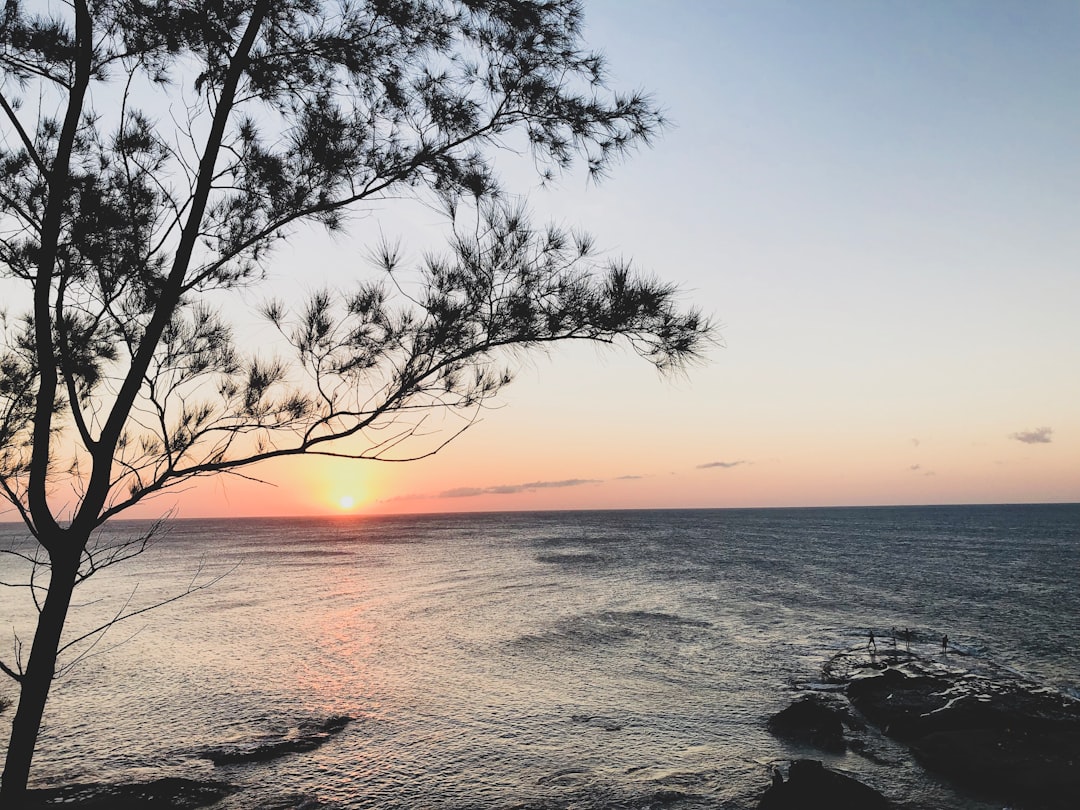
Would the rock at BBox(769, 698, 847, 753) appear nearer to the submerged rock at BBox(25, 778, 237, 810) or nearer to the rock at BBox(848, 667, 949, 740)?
the rock at BBox(848, 667, 949, 740)

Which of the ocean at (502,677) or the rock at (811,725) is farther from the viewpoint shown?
the rock at (811,725)

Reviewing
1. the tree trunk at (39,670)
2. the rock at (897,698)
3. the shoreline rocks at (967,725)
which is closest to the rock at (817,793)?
the shoreline rocks at (967,725)

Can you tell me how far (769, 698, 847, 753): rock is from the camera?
12.2 meters

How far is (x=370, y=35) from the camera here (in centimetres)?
545

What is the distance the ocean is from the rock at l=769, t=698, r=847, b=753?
0.39 metres

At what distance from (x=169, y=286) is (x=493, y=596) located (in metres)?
28.8

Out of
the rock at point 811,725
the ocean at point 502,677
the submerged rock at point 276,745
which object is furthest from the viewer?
the rock at point 811,725

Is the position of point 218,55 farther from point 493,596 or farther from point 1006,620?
point 1006,620

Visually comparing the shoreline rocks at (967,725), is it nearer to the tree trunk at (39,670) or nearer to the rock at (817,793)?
the rock at (817,793)

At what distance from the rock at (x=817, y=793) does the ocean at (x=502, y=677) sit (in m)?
1.00

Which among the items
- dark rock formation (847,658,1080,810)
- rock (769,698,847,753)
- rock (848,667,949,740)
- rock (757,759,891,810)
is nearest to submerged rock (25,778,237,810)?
rock (757,759,891,810)

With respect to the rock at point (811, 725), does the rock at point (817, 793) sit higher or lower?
higher

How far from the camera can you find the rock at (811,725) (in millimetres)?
12195

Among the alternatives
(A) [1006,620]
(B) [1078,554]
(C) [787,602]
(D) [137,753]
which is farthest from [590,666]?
(B) [1078,554]
